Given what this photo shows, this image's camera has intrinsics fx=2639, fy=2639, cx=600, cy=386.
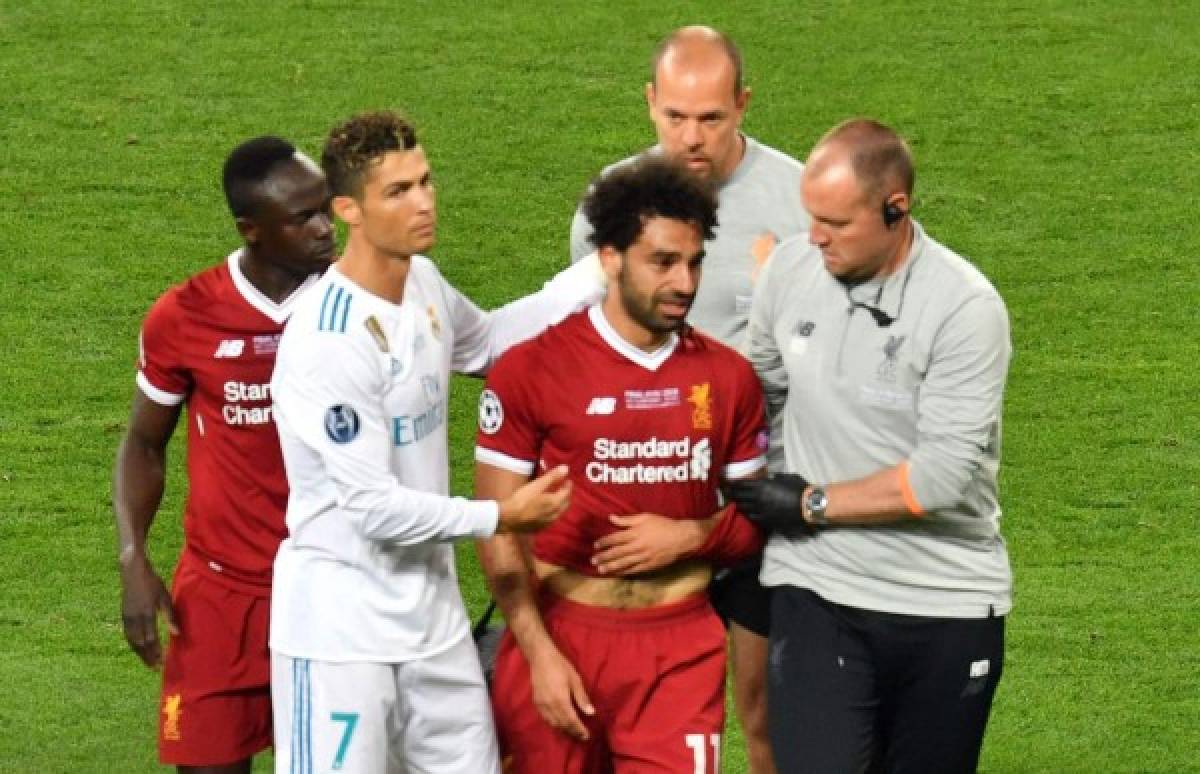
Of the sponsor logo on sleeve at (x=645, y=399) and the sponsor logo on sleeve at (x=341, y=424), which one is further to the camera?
the sponsor logo on sleeve at (x=645, y=399)

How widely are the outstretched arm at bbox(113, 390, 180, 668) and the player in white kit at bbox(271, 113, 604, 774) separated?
73cm

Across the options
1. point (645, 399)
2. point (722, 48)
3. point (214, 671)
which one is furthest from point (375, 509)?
point (722, 48)

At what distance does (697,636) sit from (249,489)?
49.4 inches

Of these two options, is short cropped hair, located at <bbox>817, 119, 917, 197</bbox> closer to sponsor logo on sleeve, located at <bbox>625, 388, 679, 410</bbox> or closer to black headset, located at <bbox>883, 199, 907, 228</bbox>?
black headset, located at <bbox>883, 199, 907, 228</bbox>

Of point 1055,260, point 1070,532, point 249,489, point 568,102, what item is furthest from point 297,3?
point 249,489

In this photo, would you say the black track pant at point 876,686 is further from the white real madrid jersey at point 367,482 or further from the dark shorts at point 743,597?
the white real madrid jersey at point 367,482

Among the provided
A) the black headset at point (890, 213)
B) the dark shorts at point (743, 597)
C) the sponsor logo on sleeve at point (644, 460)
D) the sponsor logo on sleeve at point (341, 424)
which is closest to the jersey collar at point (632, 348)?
the sponsor logo on sleeve at point (644, 460)

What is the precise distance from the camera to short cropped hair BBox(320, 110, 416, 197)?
6.16 meters

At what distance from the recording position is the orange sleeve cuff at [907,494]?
6.21 metres

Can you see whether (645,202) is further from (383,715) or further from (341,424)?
(383,715)

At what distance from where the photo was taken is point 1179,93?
13.5 meters

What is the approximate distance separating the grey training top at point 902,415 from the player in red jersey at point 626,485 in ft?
0.53

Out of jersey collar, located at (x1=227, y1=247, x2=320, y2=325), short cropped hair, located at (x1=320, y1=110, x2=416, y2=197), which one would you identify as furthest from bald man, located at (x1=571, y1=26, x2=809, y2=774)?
short cropped hair, located at (x1=320, y1=110, x2=416, y2=197)

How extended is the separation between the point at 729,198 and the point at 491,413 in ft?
3.69
